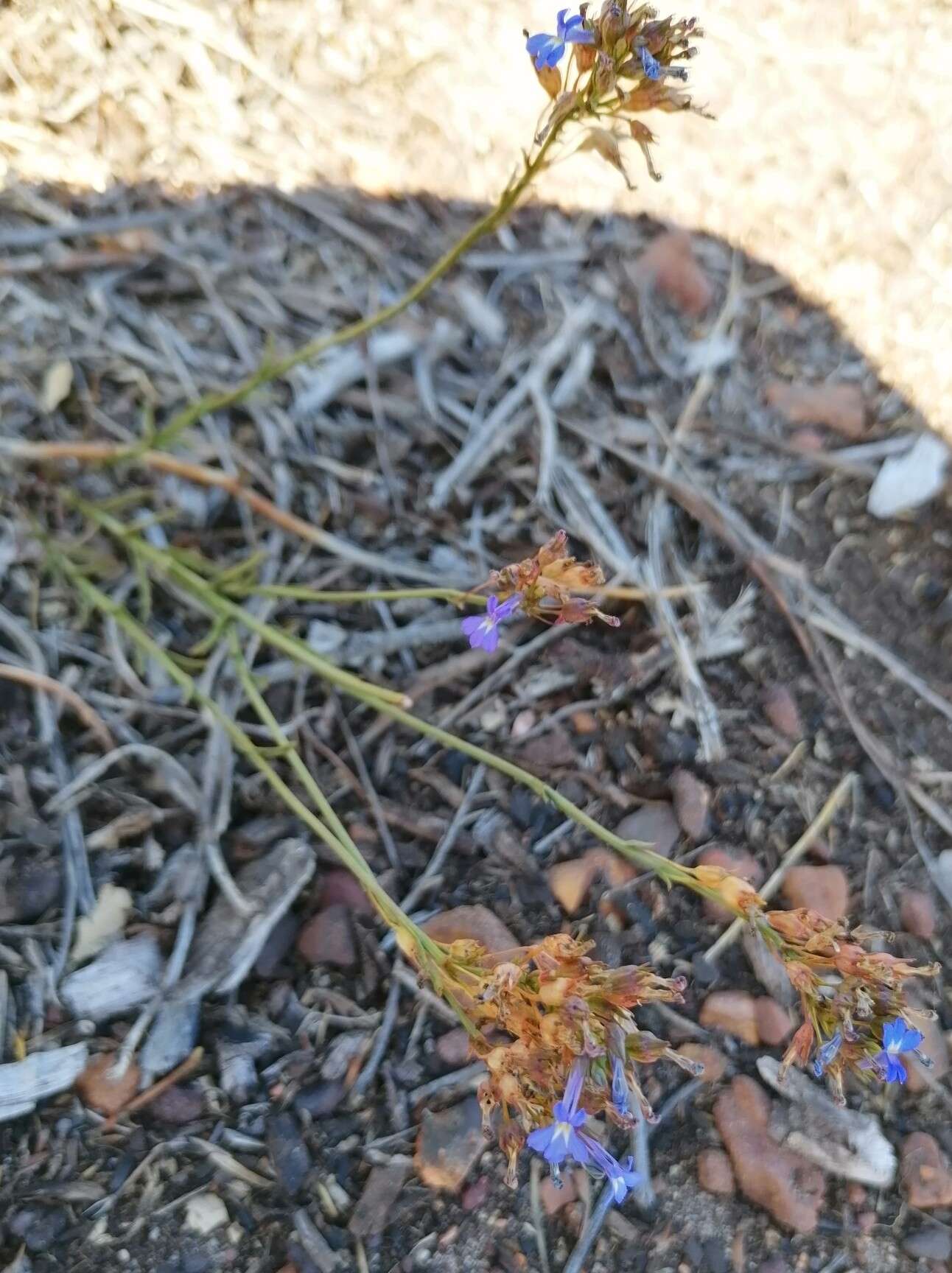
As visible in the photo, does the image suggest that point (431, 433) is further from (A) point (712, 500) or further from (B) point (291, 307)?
(A) point (712, 500)

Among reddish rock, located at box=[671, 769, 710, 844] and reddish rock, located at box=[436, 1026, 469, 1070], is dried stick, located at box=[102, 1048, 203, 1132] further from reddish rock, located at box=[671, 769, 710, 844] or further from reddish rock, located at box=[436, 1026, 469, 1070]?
reddish rock, located at box=[671, 769, 710, 844]

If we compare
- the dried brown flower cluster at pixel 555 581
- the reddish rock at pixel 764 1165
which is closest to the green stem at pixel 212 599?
the dried brown flower cluster at pixel 555 581

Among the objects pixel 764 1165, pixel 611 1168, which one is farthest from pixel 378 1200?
pixel 764 1165

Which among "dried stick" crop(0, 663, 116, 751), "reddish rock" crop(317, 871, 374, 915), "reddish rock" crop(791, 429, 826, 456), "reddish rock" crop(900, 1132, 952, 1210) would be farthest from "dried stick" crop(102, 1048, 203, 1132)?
"reddish rock" crop(791, 429, 826, 456)

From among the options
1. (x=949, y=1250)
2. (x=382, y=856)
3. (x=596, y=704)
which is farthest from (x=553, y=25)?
(x=949, y=1250)

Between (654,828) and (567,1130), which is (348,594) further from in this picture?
(567,1130)

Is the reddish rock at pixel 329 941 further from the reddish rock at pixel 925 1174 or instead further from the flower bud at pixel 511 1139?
the reddish rock at pixel 925 1174
